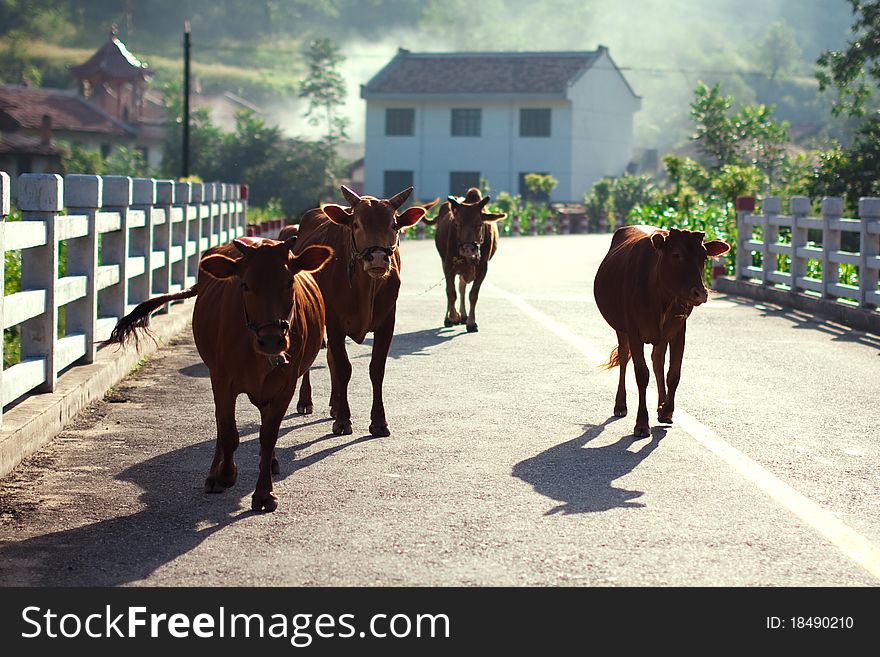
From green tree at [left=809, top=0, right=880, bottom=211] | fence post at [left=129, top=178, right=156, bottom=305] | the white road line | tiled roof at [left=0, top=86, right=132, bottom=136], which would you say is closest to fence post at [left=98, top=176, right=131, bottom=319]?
fence post at [left=129, top=178, right=156, bottom=305]

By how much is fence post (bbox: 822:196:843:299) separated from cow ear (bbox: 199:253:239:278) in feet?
42.2

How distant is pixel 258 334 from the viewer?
22.3 ft

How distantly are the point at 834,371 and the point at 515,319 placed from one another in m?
5.33

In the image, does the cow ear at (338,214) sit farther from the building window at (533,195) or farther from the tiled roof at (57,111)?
the tiled roof at (57,111)

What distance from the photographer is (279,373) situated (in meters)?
7.28

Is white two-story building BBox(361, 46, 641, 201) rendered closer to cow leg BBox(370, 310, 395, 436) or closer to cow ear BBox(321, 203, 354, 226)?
cow leg BBox(370, 310, 395, 436)

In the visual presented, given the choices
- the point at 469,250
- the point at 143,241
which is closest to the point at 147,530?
the point at 143,241

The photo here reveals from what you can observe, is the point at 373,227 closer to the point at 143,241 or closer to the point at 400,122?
the point at 143,241

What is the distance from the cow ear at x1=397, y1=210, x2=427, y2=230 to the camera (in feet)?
30.7

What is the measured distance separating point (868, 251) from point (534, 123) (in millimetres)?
49752

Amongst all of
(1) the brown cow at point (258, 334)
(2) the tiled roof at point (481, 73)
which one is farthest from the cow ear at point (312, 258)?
(2) the tiled roof at point (481, 73)

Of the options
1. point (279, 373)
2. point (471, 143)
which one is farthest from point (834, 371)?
point (471, 143)

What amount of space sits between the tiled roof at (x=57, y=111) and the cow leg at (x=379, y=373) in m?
76.7
